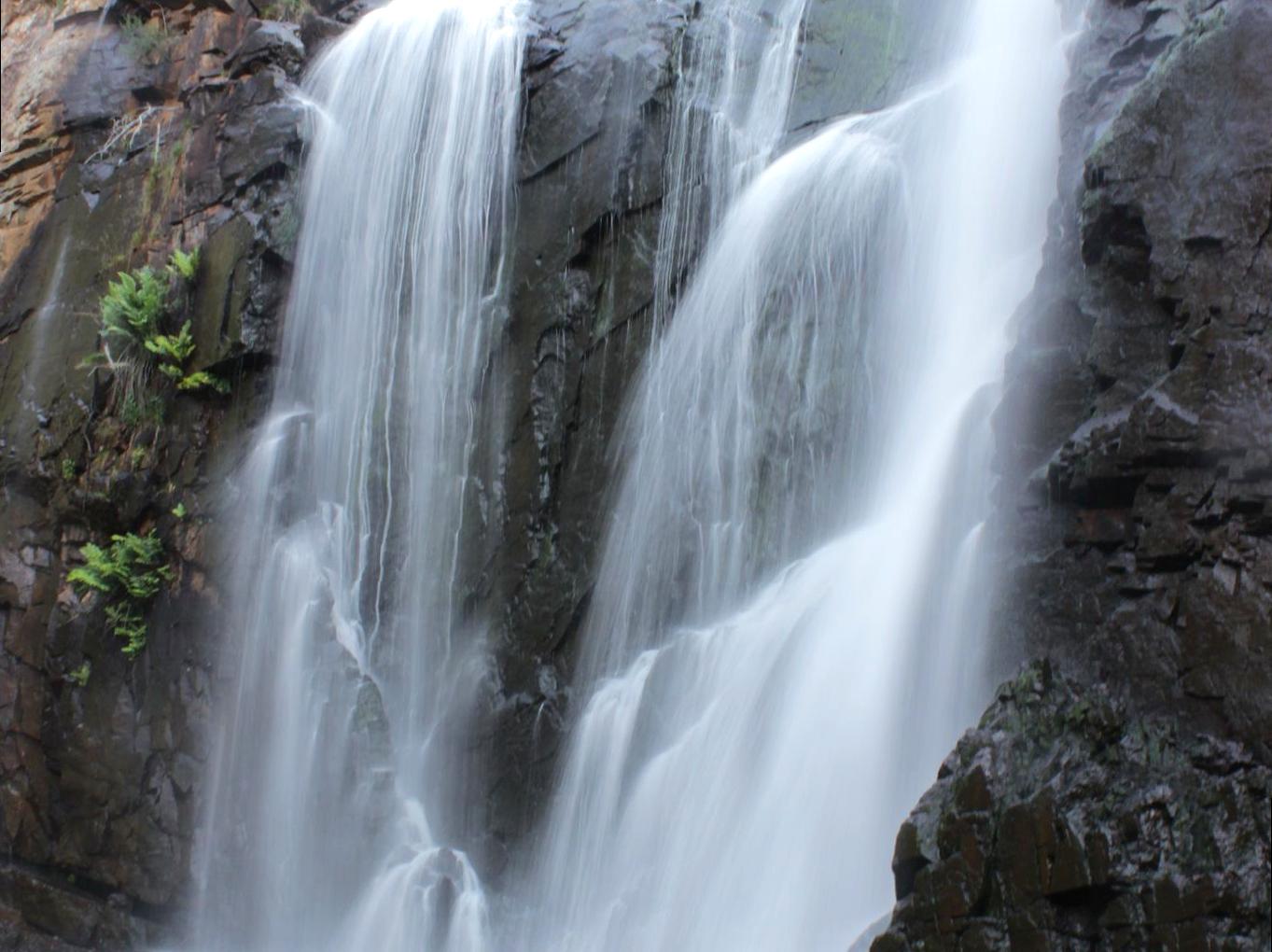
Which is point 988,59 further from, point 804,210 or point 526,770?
point 526,770

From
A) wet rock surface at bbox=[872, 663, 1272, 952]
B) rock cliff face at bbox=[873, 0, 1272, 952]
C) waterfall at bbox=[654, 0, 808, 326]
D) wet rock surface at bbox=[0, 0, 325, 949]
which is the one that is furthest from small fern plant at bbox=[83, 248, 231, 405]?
wet rock surface at bbox=[872, 663, 1272, 952]

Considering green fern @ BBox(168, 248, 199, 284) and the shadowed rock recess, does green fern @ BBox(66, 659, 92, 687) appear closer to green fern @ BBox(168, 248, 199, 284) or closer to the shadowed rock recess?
the shadowed rock recess

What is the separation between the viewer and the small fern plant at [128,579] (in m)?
10.0

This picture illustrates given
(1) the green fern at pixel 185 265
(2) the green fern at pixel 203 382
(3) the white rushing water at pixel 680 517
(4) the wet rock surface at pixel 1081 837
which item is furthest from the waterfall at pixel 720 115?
(4) the wet rock surface at pixel 1081 837

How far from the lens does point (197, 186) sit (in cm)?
1134

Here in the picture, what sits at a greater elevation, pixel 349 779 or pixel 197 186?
pixel 197 186

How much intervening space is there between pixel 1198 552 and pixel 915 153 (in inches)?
168

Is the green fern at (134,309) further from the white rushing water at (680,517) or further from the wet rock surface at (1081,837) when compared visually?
the wet rock surface at (1081,837)

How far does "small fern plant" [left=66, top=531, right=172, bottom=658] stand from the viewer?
32.9 feet

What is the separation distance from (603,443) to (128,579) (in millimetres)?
4285

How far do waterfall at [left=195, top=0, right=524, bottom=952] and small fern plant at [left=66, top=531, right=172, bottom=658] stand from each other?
0.85m

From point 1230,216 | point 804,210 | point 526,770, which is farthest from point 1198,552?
point 526,770

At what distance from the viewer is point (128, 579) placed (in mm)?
10055

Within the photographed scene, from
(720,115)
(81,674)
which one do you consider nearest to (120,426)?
(81,674)
